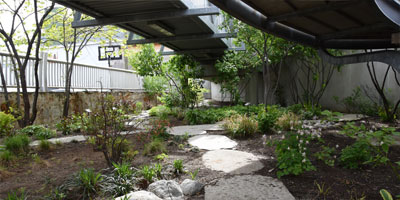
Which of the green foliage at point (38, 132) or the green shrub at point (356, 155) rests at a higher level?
the green shrub at point (356, 155)

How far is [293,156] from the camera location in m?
3.01

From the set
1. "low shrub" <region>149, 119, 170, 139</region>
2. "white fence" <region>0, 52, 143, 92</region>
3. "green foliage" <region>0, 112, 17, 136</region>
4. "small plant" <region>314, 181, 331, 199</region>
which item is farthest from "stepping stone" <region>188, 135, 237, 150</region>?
"green foliage" <region>0, 112, 17, 136</region>

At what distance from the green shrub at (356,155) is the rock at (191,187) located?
1654mm

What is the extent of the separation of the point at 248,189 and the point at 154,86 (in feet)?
45.9

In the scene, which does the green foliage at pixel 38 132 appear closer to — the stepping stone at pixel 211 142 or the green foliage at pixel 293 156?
the stepping stone at pixel 211 142

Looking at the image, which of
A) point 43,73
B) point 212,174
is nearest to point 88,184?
point 212,174

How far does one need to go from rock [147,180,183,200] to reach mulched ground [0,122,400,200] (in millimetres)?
181

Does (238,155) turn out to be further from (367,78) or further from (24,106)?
(24,106)

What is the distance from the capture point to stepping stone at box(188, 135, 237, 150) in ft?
16.3

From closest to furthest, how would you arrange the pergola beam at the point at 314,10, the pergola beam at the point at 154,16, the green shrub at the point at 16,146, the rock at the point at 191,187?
the rock at the point at 191,187 < the pergola beam at the point at 314,10 < the green shrub at the point at 16,146 < the pergola beam at the point at 154,16

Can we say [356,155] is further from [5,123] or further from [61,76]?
[61,76]

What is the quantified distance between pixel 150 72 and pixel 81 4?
232 inches

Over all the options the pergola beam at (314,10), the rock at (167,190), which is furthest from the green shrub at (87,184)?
the pergola beam at (314,10)

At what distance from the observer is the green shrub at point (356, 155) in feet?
10.1
